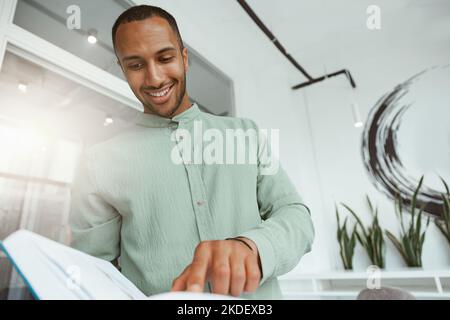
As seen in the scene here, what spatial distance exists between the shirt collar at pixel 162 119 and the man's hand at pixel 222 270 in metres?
0.36

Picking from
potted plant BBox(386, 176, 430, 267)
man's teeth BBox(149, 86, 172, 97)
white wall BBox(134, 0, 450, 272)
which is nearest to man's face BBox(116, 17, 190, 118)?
man's teeth BBox(149, 86, 172, 97)

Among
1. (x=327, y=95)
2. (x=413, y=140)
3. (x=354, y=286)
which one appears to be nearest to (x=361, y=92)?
(x=327, y=95)

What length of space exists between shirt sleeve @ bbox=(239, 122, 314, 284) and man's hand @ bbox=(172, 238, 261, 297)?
0.11 feet

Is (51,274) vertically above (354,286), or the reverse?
(51,274)

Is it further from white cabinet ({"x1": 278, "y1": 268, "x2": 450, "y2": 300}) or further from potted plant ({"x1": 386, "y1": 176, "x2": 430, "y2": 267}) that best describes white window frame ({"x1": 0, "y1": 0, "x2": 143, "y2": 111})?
potted plant ({"x1": 386, "y1": 176, "x2": 430, "y2": 267})

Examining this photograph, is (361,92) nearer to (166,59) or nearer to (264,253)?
(166,59)

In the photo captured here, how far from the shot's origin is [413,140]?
2020mm

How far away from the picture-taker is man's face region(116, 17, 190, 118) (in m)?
0.52

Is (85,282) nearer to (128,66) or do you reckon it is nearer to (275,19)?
(128,66)

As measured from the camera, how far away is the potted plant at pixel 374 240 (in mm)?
1910

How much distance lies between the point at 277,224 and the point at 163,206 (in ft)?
0.71

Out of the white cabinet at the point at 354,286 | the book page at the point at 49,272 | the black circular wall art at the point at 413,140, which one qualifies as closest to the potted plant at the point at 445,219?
the black circular wall art at the point at 413,140

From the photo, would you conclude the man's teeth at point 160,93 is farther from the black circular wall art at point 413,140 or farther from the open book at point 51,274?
the black circular wall art at point 413,140
